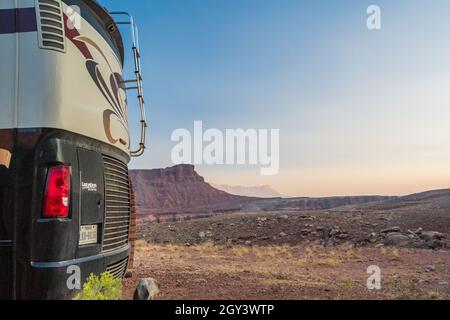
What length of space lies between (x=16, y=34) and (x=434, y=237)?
691 inches

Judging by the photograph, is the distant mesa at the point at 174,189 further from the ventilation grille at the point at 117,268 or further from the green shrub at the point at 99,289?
the green shrub at the point at 99,289

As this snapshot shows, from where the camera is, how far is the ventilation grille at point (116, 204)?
4.54m

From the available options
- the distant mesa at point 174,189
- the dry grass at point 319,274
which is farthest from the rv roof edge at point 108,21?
the distant mesa at point 174,189

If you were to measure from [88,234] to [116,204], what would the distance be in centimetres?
89

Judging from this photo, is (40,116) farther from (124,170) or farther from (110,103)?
(124,170)

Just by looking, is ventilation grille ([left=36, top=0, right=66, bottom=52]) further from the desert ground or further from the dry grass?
the dry grass

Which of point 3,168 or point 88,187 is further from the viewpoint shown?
point 88,187

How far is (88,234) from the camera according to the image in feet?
13.2

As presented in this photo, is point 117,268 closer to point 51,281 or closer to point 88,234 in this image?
point 88,234

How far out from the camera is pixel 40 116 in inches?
143

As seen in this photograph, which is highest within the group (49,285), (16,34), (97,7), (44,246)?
(97,7)

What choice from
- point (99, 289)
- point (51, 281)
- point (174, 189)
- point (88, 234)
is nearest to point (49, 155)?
point (88, 234)

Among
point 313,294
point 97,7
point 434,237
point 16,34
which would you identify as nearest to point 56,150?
point 16,34

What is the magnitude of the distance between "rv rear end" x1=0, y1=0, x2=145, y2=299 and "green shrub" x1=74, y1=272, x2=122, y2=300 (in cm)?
8
